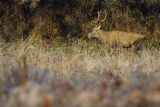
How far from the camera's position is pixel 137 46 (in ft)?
52.5

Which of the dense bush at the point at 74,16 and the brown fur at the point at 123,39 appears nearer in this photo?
the brown fur at the point at 123,39

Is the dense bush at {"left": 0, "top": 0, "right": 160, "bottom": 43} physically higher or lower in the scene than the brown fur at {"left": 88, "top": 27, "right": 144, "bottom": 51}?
higher

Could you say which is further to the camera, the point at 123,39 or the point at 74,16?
the point at 74,16

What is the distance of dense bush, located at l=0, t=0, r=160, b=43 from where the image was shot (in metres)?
18.0

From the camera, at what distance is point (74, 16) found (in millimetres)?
18688

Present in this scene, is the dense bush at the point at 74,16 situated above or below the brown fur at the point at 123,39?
above

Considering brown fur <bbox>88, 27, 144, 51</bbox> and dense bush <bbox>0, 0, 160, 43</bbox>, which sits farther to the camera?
dense bush <bbox>0, 0, 160, 43</bbox>

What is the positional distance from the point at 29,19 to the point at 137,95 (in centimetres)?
1410

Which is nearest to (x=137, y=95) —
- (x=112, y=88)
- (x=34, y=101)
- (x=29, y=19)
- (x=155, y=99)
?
(x=155, y=99)

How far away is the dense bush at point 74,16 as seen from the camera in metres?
18.0

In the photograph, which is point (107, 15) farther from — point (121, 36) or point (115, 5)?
point (121, 36)

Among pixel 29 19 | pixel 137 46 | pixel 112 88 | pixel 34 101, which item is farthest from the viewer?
pixel 29 19

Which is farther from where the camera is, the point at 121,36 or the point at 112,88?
the point at 121,36

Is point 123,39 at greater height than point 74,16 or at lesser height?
lesser
